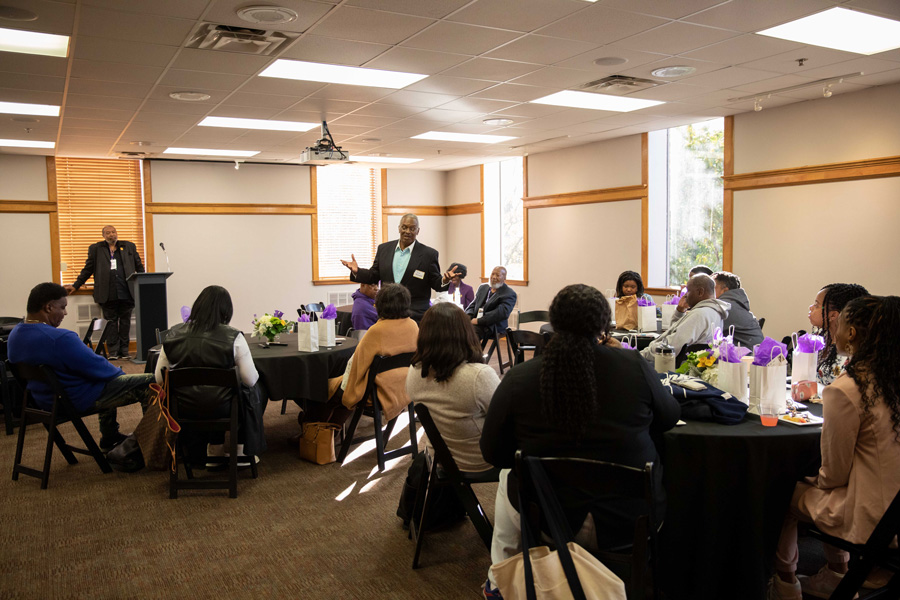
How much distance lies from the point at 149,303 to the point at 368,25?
630 cm

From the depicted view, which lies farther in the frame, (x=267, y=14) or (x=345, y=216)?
(x=345, y=216)

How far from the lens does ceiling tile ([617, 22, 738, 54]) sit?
4277 mm

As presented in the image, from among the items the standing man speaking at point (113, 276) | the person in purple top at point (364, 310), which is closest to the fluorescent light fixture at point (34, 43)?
the person in purple top at point (364, 310)

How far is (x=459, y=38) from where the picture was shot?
173 inches

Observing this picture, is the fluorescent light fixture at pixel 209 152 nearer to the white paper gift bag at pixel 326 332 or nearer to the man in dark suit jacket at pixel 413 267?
the man in dark suit jacket at pixel 413 267

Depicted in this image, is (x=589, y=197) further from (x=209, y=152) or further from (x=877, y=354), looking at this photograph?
(x=877, y=354)

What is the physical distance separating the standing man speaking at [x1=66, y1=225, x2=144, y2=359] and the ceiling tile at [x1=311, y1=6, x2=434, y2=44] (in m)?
6.56

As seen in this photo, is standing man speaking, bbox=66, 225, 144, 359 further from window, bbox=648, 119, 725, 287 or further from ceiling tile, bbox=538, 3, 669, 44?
ceiling tile, bbox=538, 3, 669, 44

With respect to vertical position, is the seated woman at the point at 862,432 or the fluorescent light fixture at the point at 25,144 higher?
the fluorescent light fixture at the point at 25,144

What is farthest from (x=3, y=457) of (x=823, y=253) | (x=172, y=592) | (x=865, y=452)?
(x=823, y=253)

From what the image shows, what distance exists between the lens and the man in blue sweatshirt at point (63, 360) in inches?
168

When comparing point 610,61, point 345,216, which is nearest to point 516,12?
point 610,61

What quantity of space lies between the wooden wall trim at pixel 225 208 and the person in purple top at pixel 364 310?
4.93 m

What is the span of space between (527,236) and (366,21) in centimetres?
691
